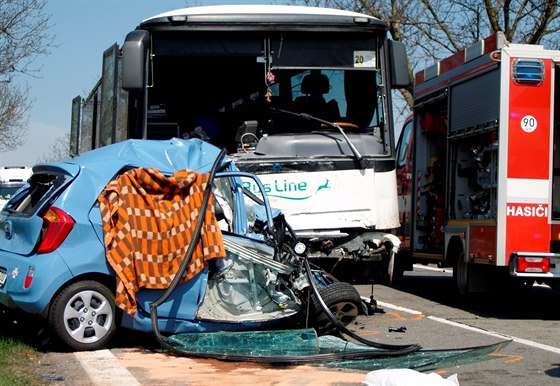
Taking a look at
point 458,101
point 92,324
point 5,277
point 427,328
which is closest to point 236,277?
point 92,324

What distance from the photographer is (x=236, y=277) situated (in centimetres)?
881

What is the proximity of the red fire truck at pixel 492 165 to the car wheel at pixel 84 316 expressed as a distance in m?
5.16

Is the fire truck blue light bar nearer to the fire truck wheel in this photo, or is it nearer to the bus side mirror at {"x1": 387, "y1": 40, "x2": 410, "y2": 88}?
the bus side mirror at {"x1": 387, "y1": 40, "x2": 410, "y2": 88}

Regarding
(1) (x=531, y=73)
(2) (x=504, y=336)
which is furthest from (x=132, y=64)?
(2) (x=504, y=336)

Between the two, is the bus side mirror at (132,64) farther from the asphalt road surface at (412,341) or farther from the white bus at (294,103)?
the asphalt road surface at (412,341)

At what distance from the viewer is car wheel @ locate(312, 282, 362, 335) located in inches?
360

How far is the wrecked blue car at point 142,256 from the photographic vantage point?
8.30 meters

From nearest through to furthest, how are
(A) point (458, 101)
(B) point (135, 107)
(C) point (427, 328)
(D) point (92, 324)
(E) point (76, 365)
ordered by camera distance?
1. (E) point (76, 365)
2. (D) point (92, 324)
3. (C) point (427, 328)
4. (B) point (135, 107)
5. (A) point (458, 101)

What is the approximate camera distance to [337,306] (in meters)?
9.35

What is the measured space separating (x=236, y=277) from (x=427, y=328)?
2.90 meters

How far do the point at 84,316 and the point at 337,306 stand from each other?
2.46 metres

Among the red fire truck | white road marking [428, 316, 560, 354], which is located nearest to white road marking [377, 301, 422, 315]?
white road marking [428, 316, 560, 354]

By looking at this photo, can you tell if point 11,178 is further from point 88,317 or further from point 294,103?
point 88,317

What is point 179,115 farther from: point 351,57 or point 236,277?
point 236,277
